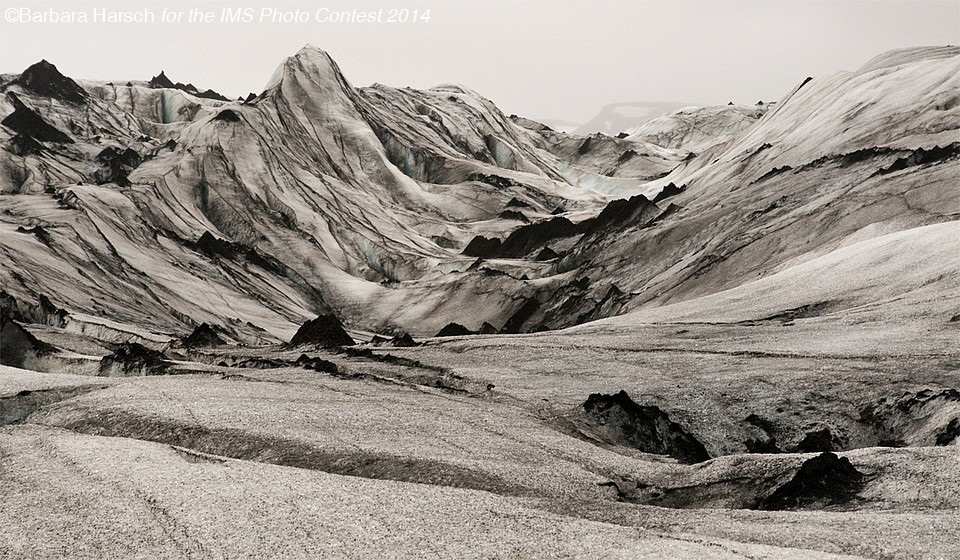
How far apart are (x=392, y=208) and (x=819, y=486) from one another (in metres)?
63.8

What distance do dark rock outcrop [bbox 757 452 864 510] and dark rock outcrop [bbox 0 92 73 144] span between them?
71.7m

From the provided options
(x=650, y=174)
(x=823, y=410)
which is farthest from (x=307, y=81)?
(x=823, y=410)

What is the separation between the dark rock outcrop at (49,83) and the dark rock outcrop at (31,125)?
496 inches

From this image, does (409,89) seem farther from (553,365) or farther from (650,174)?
(553,365)

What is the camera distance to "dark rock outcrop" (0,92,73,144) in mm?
71188

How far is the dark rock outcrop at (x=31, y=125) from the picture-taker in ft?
234

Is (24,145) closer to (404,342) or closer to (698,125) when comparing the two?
(404,342)

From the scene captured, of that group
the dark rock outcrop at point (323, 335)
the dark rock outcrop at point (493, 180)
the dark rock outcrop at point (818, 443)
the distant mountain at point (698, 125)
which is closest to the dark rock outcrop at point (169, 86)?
the dark rock outcrop at point (493, 180)

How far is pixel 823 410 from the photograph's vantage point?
21594 mm

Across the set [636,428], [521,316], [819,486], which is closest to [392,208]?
[521,316]

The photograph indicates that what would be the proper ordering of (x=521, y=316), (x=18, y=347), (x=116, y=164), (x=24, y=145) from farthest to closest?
1. (x=116, y=164)
2. (x=24, y=145)
3. (x=521, y=316)
4. (x=18, y=347)

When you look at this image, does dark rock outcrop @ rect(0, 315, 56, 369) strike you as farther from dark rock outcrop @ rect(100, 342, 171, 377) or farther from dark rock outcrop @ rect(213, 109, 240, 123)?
dark rock outcrop @ rect(213, 109, 240, 123)

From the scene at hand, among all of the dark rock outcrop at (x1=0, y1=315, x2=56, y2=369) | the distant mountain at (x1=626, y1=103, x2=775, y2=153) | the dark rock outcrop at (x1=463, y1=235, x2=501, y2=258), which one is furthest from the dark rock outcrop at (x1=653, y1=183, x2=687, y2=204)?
the distant mountain at (x1=626, y1=103, x2=775, y2=153)

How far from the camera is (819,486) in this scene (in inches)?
569
